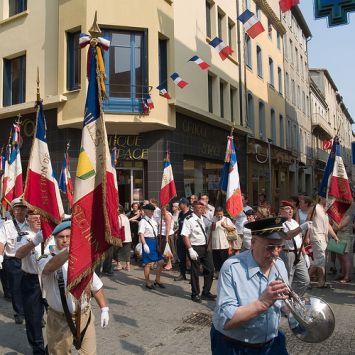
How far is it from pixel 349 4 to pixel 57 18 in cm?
1156

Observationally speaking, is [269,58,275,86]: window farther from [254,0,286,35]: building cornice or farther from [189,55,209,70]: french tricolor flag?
[189,55,209,70]: french tricolor flag

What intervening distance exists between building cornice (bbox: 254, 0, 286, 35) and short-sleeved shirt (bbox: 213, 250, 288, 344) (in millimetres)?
24834

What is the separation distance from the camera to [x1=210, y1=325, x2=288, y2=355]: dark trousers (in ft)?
9.71

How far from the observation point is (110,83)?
14883 millimetres

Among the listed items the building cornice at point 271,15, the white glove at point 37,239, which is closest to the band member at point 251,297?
the white glove at point 37,239

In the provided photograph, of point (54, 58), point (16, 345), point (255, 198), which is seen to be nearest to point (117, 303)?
point (16, 345)

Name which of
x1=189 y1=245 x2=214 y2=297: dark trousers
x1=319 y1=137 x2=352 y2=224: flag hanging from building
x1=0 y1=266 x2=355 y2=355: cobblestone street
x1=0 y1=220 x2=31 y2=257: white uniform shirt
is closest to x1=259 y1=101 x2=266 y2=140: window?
x1=319 y1=137 x2=352 y2=224: flag hanging from building

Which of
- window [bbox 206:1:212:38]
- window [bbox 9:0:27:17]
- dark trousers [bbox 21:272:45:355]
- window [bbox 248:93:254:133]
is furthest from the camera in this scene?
window [bbox 248:93:254:133]

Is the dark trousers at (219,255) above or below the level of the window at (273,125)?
below

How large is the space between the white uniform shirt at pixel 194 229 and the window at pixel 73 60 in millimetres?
8395

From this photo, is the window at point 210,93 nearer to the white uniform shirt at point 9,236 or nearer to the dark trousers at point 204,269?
the dark trousers at point 204,269

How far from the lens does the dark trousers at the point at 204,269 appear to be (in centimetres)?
827

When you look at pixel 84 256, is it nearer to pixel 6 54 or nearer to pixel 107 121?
pixel 107 121

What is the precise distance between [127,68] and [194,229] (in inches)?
330
